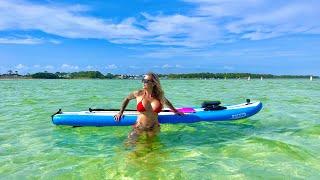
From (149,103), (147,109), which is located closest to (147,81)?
(149,103)

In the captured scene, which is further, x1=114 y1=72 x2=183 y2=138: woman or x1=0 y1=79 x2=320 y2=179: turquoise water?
x1=114 y1=72 x2=183 y2=138: woman

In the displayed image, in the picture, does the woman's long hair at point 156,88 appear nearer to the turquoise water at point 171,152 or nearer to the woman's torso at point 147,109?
the woman's torso at point 147,109

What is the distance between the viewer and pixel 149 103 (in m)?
7.59

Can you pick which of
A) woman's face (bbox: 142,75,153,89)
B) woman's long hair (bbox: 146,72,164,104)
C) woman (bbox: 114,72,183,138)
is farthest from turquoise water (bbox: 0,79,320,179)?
woman's face (bbox: 142,75,153,89)

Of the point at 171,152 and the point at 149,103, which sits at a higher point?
the point at 149,103

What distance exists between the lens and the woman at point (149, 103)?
733 cm

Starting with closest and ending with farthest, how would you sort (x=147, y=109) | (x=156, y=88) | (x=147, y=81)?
(x=147, y=81)
(x=156, y=88)
(x=147, y=109)

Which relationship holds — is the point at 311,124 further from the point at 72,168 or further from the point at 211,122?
the point at 72,168

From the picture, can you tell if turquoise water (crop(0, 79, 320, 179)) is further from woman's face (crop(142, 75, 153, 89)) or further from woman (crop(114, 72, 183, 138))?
woman's face (crop(142, 75, 153, 89))

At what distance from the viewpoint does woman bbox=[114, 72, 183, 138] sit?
7.33 metres

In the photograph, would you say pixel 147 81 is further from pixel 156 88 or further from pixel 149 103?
pixel 149 103

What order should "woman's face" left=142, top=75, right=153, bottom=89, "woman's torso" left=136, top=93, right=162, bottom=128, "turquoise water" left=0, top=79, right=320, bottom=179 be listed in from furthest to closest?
"woman's torso" left=136, top=93, right=162, bottom=128 < "woman's face" left=142, top=75, right=153, bottom=89 < "turquoise water" left=0, top=79, right=320, bottom=179

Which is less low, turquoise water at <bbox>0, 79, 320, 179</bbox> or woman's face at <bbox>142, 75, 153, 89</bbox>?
woman's face at <bbox>142, 75, 153, 89</bbox>

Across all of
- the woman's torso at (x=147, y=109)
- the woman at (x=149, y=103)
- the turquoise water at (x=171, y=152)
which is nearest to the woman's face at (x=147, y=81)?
the woman at (x=149, y=103)
